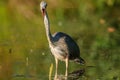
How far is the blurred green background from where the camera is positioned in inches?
350

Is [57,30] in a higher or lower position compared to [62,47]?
higher

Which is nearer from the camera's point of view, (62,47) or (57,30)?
(62,47)

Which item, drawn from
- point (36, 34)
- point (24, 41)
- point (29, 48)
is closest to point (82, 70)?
point (29, 48)

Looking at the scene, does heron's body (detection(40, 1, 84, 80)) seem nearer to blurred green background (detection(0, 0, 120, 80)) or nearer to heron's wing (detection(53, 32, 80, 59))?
heron's wing (detection(53, 32, 80, 59))

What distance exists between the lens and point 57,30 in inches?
510

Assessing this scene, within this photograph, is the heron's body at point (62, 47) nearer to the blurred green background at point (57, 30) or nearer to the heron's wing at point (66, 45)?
the heron's wing at point (66, 45)

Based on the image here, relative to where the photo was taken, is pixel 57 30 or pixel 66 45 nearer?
pixel 66 45

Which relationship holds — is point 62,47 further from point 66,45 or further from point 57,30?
point 57,30

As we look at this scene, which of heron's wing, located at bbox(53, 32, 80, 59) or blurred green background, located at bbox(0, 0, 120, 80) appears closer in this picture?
heron's wing, located at bbox(53, 32, 80, 59)

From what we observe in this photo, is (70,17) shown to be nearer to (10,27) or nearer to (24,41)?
(10,27)

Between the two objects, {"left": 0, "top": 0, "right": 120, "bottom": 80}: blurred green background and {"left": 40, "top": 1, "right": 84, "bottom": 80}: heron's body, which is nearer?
{"left": 40, "top": 1, "right": 84, "bottom": 80}: heron's body

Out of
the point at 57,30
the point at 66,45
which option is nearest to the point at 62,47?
the point at 66,45

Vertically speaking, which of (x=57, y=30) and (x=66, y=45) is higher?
(x=57, y=30)

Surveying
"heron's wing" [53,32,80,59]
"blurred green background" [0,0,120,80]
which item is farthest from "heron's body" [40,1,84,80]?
"blurred green background" [0,0,120,80]
